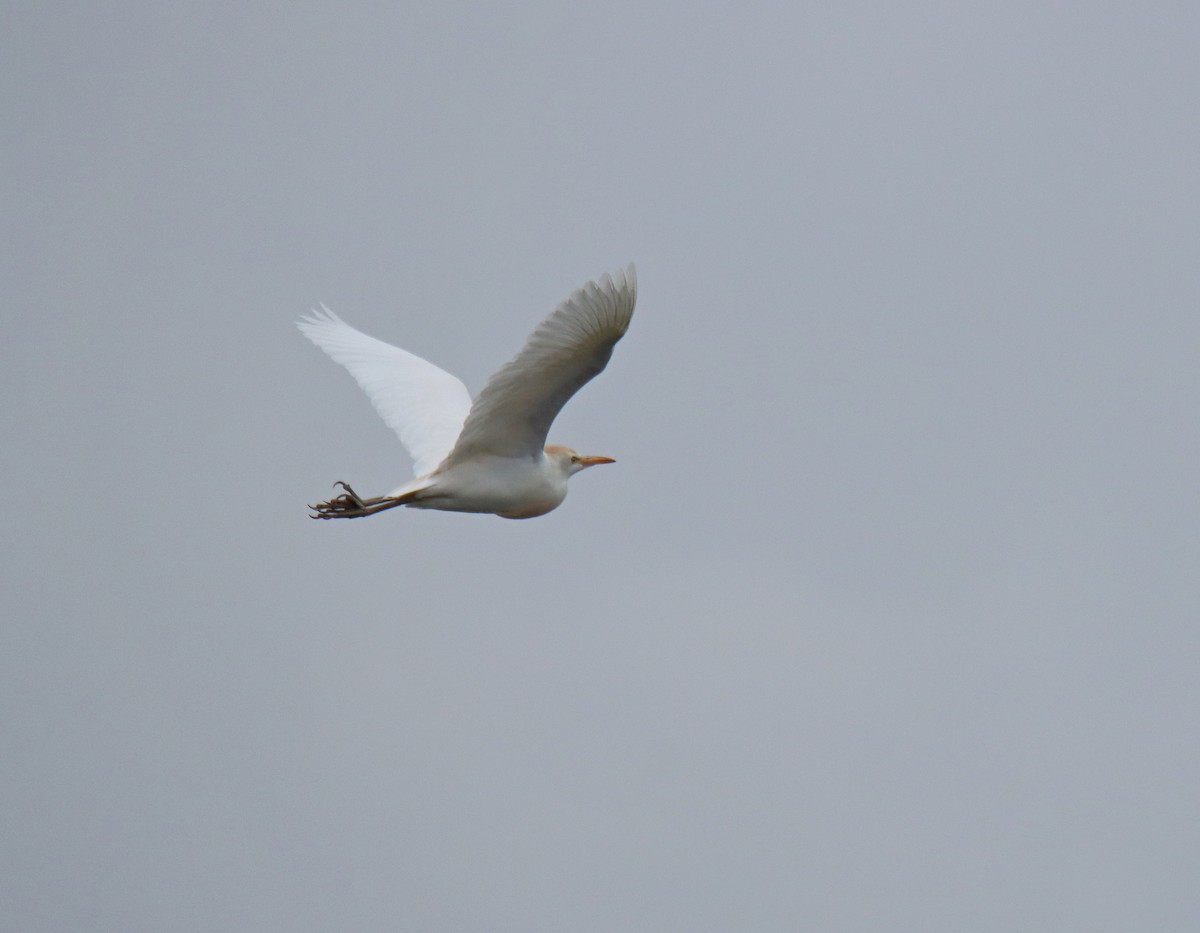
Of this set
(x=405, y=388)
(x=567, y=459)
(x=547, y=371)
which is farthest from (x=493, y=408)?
(x=405, y=388)

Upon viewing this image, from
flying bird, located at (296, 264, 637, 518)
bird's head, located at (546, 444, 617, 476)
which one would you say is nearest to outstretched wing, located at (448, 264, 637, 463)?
flying bird, located at (296, 264, 637, 518)

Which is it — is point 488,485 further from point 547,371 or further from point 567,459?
point 547,371

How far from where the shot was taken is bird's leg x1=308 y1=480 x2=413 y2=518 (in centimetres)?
1619

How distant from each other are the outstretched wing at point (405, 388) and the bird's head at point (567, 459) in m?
1.18

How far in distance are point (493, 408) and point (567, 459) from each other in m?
2.23

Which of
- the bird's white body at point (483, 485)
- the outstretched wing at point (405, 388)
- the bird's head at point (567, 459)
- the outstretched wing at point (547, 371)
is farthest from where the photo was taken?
the outstretched wing at point (405, 388)

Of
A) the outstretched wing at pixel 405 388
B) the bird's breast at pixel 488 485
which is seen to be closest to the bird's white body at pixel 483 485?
the bird's breast at pixel 488 485

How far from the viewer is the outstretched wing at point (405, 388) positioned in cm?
1836

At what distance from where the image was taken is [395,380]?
19578 mm

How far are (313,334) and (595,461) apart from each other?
455cm

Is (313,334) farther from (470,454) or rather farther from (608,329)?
(608,329)

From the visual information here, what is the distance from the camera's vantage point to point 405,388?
19391mm

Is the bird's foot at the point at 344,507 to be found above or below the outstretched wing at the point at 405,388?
below

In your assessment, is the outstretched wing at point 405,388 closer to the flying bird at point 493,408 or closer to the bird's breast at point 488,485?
the flying bird at point 493,408
